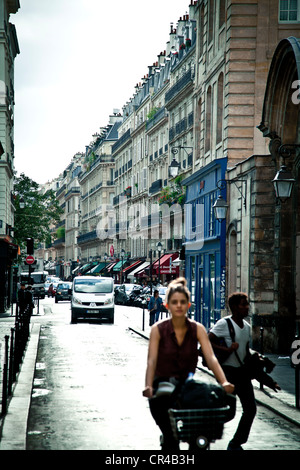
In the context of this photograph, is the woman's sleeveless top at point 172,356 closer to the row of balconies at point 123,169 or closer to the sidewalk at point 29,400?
the sidewalk at point 29,400

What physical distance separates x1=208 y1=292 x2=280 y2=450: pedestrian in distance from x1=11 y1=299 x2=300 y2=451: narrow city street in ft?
2.31

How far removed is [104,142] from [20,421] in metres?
90.0

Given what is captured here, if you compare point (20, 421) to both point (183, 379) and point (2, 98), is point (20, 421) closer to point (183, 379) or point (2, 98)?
point (183, 379)

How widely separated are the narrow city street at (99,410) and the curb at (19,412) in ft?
0.41

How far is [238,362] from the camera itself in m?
7.93

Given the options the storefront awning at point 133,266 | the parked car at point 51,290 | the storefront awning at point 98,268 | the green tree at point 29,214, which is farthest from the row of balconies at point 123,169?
the parked car at point 51,290

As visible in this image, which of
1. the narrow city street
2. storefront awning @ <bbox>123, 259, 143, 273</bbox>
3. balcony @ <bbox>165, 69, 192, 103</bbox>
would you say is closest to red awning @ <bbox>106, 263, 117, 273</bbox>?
storefront awning @ <bbox>123, 259, 143, 273</bbox>

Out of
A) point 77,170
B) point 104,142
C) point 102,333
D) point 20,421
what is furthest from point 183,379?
point 77,170

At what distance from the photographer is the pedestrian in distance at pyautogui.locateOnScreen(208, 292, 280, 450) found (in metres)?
7.77

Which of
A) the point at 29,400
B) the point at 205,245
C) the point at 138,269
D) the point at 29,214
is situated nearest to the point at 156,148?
the point at 138,269

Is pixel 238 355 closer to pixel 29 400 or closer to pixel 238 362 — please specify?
pixel 238 362

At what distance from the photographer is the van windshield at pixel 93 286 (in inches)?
1350

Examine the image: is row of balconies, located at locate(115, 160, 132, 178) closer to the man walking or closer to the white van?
the white van

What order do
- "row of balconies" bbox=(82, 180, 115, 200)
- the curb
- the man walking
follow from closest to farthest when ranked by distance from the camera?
the man walking → the curb → "row of balconies" bbox=(82, 180, 115, 200)
